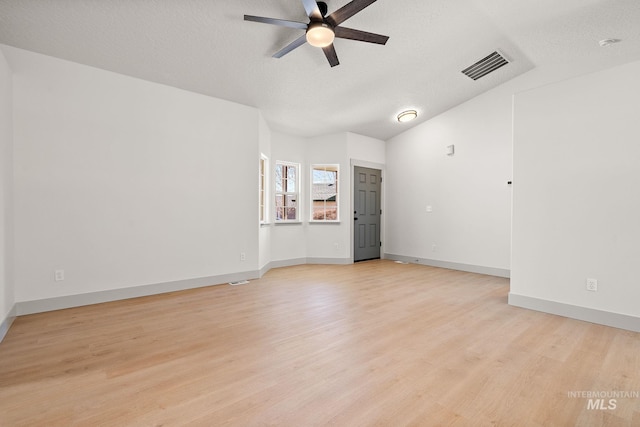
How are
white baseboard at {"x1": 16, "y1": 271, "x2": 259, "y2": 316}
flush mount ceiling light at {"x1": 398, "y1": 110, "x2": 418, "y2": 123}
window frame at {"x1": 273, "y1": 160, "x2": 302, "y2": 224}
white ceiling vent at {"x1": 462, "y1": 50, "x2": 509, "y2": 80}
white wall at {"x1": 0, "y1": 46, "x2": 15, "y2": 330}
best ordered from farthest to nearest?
window frame at {"x1": 273, "y1": 160, "x2": 302, "y2": 224}, flush mount ceiling light at {"x1": 398, "y1": 110, "x2": 418, "y2": 123}, white ceiling vent at {"x1": 462, "y1": 50, "x2": 509, "y2": 80}, white baseboard at {"x1": 16, "y1": 271, "x2": 259, "y2": 316}, white wall at {"x1": 0, "y1": 46, "x2": 15, "y2": 330}

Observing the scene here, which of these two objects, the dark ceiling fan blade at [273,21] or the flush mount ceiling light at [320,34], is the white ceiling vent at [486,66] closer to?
the flush mount ceiling light at [320,34]

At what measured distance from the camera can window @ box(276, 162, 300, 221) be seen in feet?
21.1

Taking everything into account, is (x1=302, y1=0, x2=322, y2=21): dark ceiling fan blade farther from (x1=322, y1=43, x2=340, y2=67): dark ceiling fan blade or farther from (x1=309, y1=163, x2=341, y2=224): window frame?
(x1=309, y1=163, x2=341, y2=224): window frame

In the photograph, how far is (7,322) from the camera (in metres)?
2.94

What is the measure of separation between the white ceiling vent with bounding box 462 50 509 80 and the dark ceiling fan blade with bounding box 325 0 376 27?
2729 mm

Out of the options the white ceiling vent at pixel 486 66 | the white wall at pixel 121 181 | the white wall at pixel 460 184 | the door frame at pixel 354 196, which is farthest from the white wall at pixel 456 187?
the white wall at pixel 121 181

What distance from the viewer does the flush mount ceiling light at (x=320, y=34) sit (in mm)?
2913

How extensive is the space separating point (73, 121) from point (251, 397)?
3.83 meters

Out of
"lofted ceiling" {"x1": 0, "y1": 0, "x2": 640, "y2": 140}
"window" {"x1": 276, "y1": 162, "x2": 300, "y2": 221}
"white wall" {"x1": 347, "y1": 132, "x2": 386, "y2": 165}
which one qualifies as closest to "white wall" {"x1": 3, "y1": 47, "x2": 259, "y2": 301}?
"lofted ceiling" {"x1": 0, "y1": 0, "x2": 640, "y2": 140}

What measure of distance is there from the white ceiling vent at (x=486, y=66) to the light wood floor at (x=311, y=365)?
354 centimetres

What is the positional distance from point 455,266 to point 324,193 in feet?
10.3

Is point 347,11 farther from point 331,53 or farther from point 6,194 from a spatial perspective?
point 6,194

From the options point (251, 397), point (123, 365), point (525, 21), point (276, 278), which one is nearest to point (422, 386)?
point (251, 397)

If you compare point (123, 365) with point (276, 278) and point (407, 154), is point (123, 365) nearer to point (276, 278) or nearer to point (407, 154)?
point (276, 278)
